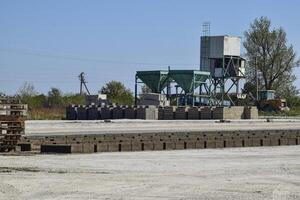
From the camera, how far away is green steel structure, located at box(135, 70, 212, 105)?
8938cm

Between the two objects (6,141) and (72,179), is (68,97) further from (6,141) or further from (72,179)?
(72,179)

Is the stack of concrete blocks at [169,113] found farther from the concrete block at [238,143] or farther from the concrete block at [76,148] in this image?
the concrete block at [76,148]

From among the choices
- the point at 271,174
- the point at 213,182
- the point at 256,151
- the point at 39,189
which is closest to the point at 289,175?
the point at 271,174

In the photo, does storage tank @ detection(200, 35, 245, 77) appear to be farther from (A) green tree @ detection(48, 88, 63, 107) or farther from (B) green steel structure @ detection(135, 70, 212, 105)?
(A) green tree @ detection(48, 88, 63, 107)

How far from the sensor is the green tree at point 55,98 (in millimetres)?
92062

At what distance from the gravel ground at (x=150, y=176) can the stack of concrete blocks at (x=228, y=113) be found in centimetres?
4648

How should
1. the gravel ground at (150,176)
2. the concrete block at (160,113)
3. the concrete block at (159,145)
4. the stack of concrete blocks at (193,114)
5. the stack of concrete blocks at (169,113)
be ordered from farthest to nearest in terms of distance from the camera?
1. the stack of concrete blocks at (193,114)
2. the stack of concrete blocks at (169,113)
3. the concrete block at (160,113)
4. the concrete block at (159,145)
5. the gravel ground at (150,176)

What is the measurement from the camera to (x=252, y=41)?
111000 millimetres

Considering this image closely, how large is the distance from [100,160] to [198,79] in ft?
235

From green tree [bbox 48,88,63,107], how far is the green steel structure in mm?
11674

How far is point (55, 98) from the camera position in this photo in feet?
310

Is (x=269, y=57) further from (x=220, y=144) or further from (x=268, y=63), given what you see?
(x=220, y=144)

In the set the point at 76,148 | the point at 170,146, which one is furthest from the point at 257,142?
the point at 76,148

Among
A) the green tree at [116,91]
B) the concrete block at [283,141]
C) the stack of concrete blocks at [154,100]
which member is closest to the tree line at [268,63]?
the green tree at [116,91]
